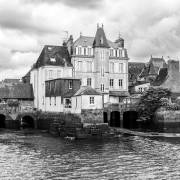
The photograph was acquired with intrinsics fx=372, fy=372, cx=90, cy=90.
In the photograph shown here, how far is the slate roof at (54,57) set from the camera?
78.6m

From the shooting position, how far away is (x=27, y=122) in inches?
3135

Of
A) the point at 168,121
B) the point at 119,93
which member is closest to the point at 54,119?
the point at 168,121

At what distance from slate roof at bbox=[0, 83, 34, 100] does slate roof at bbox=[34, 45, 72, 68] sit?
555cm

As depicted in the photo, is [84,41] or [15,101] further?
[84,41]

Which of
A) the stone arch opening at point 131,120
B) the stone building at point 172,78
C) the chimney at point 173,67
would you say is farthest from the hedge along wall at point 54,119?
the chimney at point 173,67

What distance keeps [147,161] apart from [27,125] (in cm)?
4698

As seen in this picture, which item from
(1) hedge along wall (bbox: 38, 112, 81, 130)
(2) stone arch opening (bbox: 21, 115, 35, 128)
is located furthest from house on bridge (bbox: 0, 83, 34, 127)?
(1) hedge along wall (bbox: 38, 112, 81, 130)

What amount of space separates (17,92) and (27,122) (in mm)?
6785

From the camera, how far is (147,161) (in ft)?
110

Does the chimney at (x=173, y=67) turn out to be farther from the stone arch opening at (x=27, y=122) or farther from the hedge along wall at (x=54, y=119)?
the stone arch opening at (x=27, y=122)

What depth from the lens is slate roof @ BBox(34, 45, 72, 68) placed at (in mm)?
78625

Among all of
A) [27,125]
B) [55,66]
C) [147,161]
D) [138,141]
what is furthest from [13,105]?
[147,161]

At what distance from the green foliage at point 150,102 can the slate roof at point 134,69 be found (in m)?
33.2

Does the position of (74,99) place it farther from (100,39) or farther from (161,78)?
(161,78)
